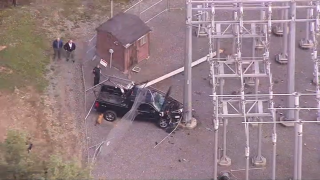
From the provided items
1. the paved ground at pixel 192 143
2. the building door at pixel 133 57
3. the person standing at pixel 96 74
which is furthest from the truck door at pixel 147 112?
the building door at pixel 133 57

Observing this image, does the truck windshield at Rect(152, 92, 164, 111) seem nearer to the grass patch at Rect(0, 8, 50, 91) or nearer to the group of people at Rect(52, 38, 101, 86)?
the grass patch at Rect(0, 8, 50, 91)

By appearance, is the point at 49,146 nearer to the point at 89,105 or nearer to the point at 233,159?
the point at 89,105

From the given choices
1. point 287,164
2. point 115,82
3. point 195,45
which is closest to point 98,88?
point 115,82

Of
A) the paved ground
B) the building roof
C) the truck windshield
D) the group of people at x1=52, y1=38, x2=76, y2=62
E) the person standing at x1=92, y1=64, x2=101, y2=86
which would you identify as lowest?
the paved ground

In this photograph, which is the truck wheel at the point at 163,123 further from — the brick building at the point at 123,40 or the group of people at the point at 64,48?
the group of people at the point at 64,48

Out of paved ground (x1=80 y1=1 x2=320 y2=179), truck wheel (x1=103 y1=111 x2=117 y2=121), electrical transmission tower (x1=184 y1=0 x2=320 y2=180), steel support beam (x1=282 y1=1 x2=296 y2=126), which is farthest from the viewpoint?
truck wheel (x1=103 y1=111 x2=117 y2=121)

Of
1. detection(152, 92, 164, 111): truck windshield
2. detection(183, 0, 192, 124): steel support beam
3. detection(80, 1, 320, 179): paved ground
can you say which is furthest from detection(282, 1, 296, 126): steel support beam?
detection(152, 92, 164, 111): truck windshield
